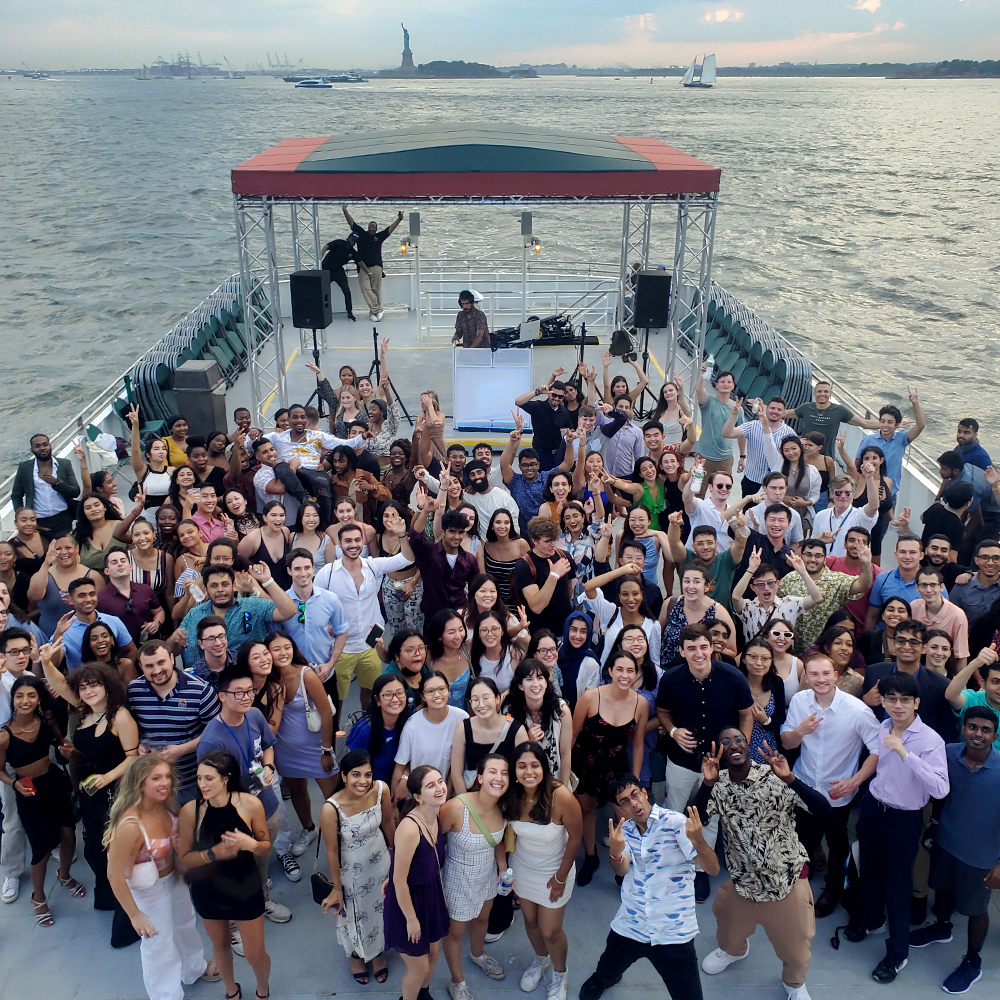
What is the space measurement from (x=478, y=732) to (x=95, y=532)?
3.52 meters

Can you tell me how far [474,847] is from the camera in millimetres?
4230

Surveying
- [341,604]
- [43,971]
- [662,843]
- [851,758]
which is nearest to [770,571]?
[851,758]

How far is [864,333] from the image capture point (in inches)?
1273

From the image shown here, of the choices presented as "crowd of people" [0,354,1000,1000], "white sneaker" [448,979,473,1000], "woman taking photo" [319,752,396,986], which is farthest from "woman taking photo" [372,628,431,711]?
"white sneaker" [448,979,473,1000]

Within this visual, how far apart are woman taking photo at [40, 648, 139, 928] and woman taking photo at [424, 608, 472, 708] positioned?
1612 mm

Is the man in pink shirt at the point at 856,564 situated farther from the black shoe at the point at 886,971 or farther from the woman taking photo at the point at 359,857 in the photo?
the woman taking photo at the point at 359,857

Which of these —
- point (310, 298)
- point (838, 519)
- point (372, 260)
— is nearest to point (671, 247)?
point (372, 260)

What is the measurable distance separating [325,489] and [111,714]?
9.29ft

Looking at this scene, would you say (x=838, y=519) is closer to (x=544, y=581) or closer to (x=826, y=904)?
(x=544, y=581)

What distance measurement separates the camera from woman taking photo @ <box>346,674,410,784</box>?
459 cm

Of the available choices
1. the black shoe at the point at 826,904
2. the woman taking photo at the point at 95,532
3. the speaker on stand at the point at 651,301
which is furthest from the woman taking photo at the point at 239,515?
the speaker on stand at the point at 651,301

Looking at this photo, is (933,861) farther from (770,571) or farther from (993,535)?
(993,535)

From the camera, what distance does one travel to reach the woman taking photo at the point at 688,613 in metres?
5.40

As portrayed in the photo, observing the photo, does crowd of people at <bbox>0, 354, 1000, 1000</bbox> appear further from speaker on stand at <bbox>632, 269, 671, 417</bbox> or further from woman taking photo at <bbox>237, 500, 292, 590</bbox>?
speaker on stand at <bbox>632, 269, 671, 417</bbox>
